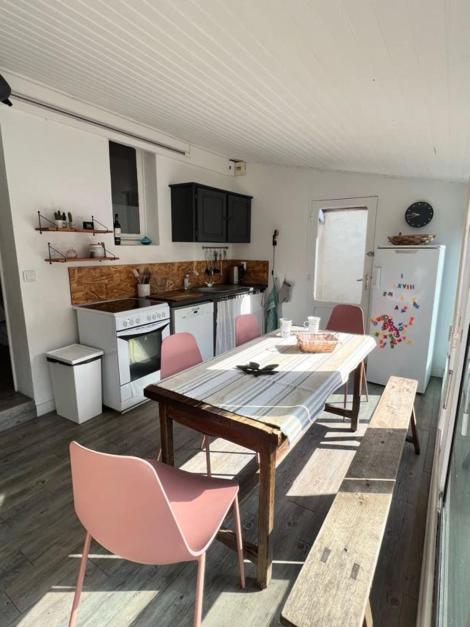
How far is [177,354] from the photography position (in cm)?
225

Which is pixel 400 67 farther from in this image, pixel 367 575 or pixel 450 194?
pixel 450 194

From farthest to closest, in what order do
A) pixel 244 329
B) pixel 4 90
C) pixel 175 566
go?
pixel 244 329 → pixel 4 90 → pixel 175 566

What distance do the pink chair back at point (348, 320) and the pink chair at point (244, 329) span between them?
2.82ft

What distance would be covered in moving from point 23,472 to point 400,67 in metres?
3.15

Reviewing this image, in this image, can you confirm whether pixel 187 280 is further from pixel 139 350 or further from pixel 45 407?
pixel 45 407

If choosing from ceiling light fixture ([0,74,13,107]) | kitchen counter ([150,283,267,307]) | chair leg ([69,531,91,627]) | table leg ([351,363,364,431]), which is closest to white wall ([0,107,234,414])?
ceiling light fixture ([0,74,13,107])

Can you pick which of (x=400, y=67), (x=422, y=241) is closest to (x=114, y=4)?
(x=400, y=67)

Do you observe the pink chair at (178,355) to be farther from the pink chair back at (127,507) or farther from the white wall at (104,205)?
the white wall at (104,205)

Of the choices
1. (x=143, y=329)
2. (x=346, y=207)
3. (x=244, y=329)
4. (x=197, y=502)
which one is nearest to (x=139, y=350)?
(x=143, y=329)

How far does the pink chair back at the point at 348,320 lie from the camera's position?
10.8 ft

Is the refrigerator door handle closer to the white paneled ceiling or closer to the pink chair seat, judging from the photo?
the white paneled ceiling

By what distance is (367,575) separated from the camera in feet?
3.83

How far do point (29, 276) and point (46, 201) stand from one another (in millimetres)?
675

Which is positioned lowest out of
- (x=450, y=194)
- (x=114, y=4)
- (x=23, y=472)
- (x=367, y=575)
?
(x=23, y=472)
